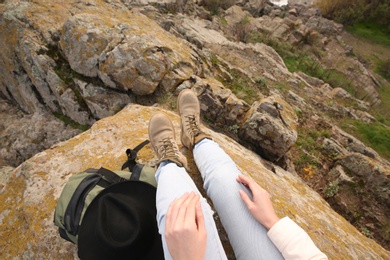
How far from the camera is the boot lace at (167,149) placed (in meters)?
2.90

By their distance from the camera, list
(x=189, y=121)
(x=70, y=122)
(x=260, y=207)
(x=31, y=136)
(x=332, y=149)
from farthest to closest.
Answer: (x=332, y=149), (x=70, y=122), (x=31, y=136), (x=189, y=121), (x=260, y=207)

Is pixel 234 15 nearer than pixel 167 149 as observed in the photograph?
No

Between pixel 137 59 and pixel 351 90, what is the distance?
67.7 feet

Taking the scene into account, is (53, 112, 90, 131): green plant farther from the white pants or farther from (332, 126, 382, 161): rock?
(332, 126, 382, 161): rock

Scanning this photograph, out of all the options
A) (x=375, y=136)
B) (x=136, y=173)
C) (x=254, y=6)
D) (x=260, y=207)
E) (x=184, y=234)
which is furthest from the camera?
(x=254, y=6)

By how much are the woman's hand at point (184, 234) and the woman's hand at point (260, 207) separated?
2.42 feet

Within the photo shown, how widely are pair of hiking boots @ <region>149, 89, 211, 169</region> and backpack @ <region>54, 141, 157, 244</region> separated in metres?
0.49

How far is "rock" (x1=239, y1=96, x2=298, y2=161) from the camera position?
15.6 feet

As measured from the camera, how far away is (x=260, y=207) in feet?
6.66

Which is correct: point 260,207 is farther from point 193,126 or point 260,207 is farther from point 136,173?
point 193,126

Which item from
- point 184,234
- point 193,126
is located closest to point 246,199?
point 184,234

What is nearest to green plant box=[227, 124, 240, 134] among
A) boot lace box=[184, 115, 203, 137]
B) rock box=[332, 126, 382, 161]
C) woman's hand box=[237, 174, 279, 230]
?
boot lace box=[184, 115, 203, 137]

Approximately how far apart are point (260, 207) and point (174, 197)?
90 cm

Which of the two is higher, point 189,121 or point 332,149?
point 189,121
